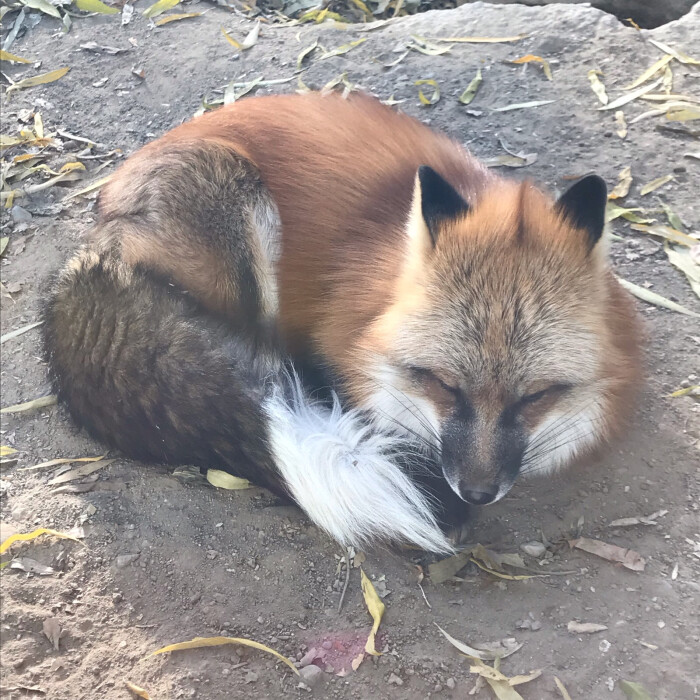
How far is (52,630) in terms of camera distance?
2119mm

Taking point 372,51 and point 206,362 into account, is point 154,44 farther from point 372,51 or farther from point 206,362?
point 206,362

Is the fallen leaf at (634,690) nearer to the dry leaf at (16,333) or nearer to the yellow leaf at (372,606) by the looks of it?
the yellow leaf at (372,606)

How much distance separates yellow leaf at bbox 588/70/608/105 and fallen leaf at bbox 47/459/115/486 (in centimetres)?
391

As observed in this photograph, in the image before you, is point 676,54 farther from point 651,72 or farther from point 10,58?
point 10,58

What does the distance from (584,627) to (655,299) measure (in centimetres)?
185

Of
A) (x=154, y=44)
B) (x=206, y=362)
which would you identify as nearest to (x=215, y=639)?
(x=206, y=362)

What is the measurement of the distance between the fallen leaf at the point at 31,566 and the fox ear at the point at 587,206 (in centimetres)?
229

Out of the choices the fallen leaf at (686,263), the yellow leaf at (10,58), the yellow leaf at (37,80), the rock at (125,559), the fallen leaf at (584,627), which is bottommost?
the fallen leaf at (584,627)

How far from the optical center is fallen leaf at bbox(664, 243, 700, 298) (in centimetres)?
340

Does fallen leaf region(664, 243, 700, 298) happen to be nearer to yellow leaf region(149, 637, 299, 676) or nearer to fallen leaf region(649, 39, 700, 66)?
fallen leaf region(649, 39, 700, 66)

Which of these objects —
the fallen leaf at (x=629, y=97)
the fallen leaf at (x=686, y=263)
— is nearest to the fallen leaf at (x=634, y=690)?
the fallen leaf at (x=686, y=263)

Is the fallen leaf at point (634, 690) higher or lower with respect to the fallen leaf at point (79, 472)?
lower

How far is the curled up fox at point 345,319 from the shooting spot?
7.51ft

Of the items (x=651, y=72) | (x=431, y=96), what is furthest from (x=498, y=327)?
(x=651, y=72)
